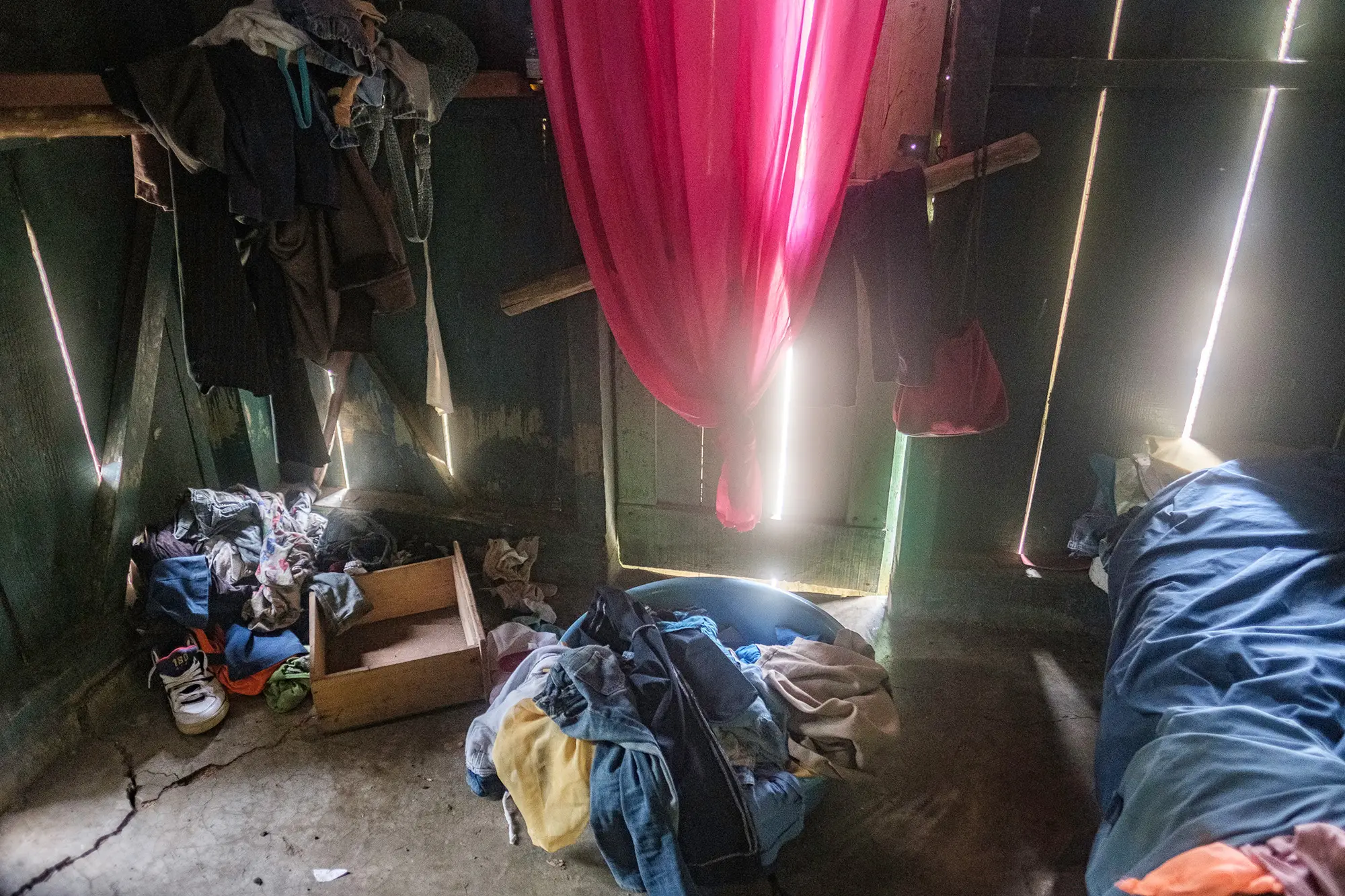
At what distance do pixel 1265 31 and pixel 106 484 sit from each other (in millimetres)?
4010

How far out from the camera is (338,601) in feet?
10.3

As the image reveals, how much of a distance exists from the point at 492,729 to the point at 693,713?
67 centimetres

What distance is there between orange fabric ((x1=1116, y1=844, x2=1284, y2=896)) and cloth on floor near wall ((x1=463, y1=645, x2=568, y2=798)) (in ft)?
5.16

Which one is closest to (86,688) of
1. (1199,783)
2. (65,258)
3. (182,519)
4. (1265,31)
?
(182,519)

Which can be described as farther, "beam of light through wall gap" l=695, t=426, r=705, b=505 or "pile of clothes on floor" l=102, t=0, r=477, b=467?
"beam of light through wall gap" l=695, t=426, r=705, b=505

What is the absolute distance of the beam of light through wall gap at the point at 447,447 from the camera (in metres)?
Answer: 3.54

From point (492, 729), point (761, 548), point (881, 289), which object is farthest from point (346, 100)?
point (761, 548)

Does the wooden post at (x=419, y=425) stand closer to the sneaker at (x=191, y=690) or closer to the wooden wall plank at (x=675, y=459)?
the wooden wall plank at (x=675, y=459)

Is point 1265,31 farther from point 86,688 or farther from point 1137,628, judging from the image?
point 86,688

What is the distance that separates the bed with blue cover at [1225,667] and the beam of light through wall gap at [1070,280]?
54 cm

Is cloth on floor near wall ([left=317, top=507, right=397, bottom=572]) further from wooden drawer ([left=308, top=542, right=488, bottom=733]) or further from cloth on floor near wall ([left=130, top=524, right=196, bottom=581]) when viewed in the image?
cloth on floor near wall ([left=130, top=524, right=196, bottom=581])

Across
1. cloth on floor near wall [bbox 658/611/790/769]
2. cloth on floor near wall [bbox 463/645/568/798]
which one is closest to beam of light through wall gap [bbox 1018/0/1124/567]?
cloth on floor near wall [bbox 658/611/790/769]

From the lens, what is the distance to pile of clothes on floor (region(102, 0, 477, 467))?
2.17m

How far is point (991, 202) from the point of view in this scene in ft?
9.01
